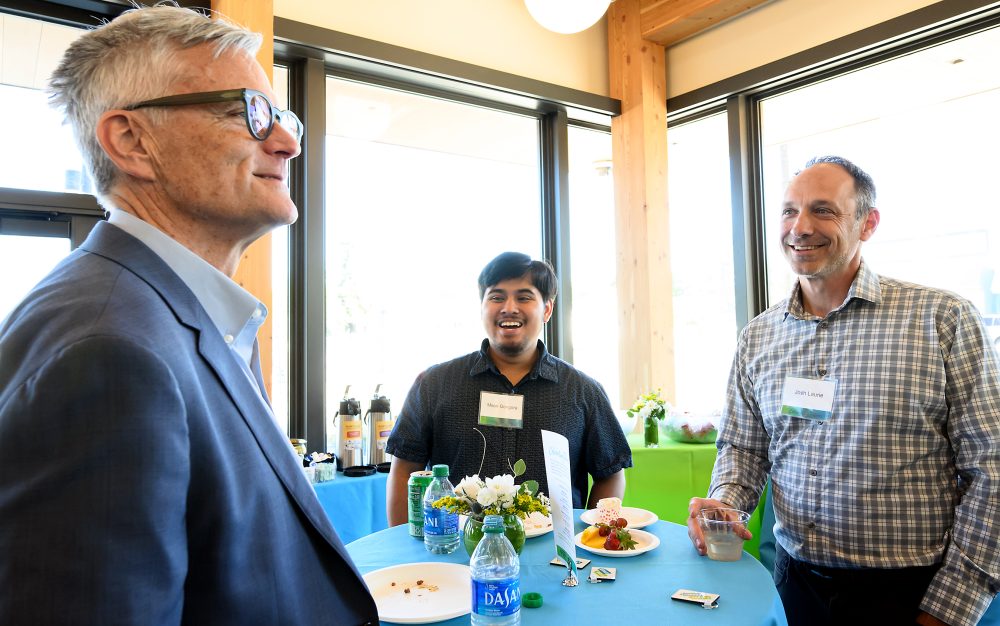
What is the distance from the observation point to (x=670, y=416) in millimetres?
3492

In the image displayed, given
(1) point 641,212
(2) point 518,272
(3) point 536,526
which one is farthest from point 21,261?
(1) point 641,212

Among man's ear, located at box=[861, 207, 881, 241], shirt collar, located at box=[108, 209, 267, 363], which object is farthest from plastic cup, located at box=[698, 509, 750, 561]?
shirt collar, located at box=[108, 209, 267, 363]

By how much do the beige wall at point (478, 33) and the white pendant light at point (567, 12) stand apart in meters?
0.74

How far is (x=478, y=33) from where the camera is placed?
12.8 ft

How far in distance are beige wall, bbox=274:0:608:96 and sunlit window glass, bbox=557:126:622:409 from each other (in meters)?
0.45

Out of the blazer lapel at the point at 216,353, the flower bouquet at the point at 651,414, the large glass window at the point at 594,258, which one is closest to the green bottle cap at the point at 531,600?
the blazer lapel at the point at 216,353

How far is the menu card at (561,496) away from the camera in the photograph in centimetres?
136

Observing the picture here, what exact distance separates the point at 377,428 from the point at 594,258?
2133 millimetres

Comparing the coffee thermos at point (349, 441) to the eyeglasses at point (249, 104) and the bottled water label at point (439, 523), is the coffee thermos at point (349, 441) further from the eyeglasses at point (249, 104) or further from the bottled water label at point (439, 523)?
the eyeglasses at point (249, 104)

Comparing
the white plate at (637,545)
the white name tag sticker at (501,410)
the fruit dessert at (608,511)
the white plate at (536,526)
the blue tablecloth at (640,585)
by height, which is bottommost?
the blue tablecloth at (640,585)

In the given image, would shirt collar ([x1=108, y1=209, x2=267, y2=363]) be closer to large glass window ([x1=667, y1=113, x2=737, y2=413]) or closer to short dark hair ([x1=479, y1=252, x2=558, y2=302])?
short dark hair ([x1=479, y1=252, x2=558, y2=302])

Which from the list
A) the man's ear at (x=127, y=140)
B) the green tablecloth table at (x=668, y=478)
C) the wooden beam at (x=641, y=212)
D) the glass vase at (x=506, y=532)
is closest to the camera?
the man's ear at (x=127, y=140)

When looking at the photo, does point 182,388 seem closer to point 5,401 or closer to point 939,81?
point 5,401

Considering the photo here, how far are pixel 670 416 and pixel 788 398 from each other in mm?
1668
